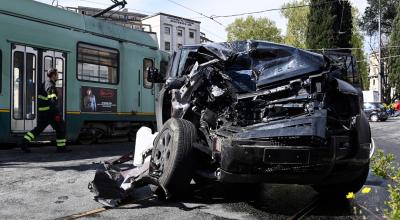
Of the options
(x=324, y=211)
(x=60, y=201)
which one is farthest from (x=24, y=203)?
(x=324, y=211)

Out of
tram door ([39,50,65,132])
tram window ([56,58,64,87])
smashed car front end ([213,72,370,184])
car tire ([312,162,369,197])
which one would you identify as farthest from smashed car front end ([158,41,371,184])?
tram window ([56,58,64,87])

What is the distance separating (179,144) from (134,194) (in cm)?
104

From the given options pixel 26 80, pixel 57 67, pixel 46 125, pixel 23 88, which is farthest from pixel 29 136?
pixel 57 67

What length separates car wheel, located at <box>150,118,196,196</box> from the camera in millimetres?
4762

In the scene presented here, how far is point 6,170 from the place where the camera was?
6.93m

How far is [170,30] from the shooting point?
68312mm

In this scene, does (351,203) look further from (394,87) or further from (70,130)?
(394,87)

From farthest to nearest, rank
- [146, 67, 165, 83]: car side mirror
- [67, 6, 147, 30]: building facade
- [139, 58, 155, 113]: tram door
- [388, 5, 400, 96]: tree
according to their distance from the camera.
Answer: [388, 5, 400, 96]: tree, [67, 6, 147, 30]: building facade, [139, 58, 155, 113]: tram door, [146, 67, 165, 83]: car side mirror

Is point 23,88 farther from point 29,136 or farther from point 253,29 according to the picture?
point 253,29

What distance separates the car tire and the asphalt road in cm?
10

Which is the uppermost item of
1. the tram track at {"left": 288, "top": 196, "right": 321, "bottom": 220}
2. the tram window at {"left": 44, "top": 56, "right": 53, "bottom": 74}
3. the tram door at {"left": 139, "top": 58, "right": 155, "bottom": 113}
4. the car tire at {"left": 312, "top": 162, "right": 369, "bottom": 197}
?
the tram window at {"left": 44, "top": 56, "right": 53, "bottom": 74}

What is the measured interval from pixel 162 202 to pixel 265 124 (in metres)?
1.54

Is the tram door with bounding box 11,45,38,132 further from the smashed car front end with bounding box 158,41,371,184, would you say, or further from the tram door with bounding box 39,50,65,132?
the smashed car front end with bounding box 158,41,371,184

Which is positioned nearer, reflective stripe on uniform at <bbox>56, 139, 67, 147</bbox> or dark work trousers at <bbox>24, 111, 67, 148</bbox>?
dark work trousers at <bbox>24, 111, 67, 148</bbox>
